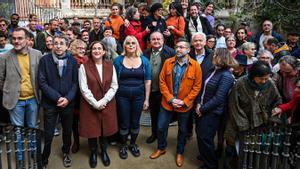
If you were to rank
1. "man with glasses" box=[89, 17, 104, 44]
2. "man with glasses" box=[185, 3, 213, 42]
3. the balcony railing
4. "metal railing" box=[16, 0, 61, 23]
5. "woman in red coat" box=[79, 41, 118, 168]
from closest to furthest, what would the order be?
"woman in red coat" box=[79, 41, 118, 168]
"man with glasses" box=[185, 3, 213, 42]
"man with glasses" box=[89, 17, 104, 44]
"metal railing" box=[16, 0, 61, 23]
the balcony railing

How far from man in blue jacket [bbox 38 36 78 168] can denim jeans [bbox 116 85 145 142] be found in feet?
2.32

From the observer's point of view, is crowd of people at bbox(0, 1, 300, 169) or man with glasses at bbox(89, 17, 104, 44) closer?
crowd of people at bbox(0, 1, 300, 169)

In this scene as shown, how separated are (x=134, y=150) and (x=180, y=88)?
1.30 m

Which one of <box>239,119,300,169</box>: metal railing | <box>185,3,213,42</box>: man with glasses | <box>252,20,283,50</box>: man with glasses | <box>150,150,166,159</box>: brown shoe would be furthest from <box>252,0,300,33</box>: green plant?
<box>150,150,166,159</box>: brown shoe

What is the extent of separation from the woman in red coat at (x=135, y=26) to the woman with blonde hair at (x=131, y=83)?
162 cm

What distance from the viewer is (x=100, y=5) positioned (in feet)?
51.2

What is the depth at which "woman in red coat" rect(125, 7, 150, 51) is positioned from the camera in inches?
235

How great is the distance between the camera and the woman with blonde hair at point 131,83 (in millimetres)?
4328

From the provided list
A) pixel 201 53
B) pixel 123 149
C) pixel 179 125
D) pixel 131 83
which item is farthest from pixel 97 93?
pixel 201 53

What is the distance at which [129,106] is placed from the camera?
14.5 ft

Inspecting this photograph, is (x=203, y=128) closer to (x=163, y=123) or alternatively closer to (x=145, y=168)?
(x=163, y=123)

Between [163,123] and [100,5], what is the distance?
1257 centimetres

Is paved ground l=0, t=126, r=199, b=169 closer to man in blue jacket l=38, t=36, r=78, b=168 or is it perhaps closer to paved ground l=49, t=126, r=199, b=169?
paved ground l=49, t=126, r=199, b=169

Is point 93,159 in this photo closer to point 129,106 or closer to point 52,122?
point 52,122
